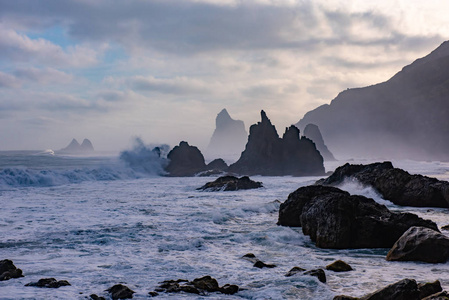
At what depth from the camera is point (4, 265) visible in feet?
32.5

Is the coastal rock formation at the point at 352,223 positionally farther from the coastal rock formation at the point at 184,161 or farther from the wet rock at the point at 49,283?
the coastal rock formation at the point at 184,161

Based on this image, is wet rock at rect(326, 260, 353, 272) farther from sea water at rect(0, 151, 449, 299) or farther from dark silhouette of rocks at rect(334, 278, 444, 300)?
dark silhouette of rocks at rect(334, 278, 444, 300)

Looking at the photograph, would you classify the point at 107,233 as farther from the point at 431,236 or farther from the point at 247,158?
the point at 247,158

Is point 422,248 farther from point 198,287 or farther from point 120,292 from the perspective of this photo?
point 120,292

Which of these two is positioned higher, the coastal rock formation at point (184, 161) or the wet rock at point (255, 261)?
the coastal rock formation at point (184, 161)

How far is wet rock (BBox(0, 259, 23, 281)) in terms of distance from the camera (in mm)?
9492

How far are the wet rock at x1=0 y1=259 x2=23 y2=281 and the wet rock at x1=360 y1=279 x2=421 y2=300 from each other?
7700 mm

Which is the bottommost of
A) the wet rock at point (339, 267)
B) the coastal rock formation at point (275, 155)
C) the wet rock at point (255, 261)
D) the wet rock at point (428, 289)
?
the wet rock at point (255, 261)

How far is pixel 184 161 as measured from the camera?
64375 mm

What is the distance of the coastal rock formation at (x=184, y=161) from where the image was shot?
2427 inches

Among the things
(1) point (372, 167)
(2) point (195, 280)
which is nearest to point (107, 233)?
(2) point (195, 280)

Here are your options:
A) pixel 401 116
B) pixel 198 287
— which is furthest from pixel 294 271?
pixel 401 116

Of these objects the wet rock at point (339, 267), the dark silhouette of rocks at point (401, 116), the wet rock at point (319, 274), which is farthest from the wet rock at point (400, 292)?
the dark silhouette of rocks at point (401, 116)

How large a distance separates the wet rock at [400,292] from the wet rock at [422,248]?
168 inches
